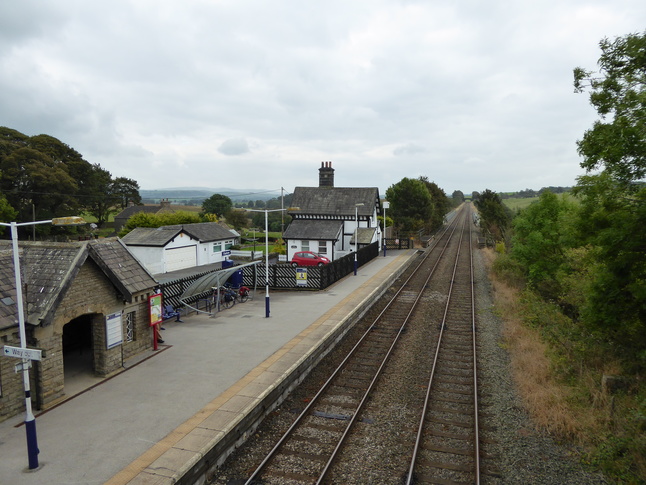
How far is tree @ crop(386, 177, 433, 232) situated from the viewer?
5750 centimetres

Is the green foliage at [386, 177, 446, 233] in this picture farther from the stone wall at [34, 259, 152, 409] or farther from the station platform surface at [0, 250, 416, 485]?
the stone wall at [34, 259, 152, 409]

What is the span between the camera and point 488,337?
16.8 m

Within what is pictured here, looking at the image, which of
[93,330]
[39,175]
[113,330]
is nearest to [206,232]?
[39,175]

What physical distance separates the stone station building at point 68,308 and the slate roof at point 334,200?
95.2 feet

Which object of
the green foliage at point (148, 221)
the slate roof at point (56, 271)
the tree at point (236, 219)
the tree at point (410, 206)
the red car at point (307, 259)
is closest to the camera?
the slate roof at point (56, 271)

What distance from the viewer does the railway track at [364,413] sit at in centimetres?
823

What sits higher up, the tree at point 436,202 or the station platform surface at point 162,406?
the tree at point 436,202

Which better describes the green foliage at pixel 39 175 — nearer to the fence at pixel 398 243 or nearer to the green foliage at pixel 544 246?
the fence at pixel 398 243

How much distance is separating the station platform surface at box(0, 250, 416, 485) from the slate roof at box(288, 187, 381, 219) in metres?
24.1

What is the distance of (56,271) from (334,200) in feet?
110

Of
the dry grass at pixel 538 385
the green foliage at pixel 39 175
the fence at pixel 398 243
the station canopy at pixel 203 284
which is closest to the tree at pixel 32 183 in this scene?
the green foliage at pixel 39 175

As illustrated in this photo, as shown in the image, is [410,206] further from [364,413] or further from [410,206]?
[364,413]

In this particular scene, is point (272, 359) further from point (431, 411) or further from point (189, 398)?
point (431, 411)

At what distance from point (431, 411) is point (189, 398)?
20.1 ft
